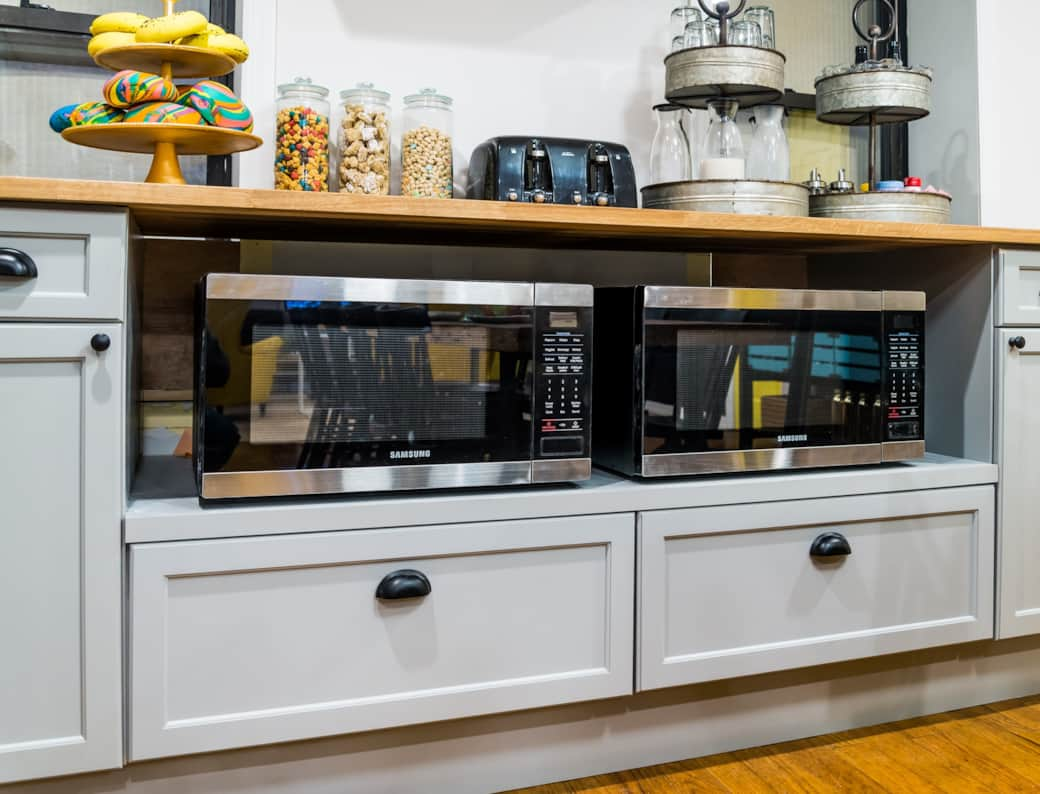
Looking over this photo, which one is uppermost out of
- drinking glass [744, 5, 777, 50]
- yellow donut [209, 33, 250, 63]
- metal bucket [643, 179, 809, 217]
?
drinking glass [744, 5, 777, 50]

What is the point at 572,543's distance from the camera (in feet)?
5.01

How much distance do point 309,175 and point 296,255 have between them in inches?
8.7

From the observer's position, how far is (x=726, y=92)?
6.19 ft

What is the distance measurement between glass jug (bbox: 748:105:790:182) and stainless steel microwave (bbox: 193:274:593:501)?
73cm

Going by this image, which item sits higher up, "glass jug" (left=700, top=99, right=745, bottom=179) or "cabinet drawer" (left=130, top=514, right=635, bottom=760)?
"glass jug" (left=700, top=99, right=745, bottom=179)

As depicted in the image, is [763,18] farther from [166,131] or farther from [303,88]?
[166,131]

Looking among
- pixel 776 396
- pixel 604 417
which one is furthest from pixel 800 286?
pixel 604 417

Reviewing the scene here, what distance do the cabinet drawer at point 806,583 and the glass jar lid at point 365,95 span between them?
95 cm

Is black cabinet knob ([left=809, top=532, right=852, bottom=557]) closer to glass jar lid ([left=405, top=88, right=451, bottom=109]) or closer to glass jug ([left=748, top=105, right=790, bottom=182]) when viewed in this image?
glass jug ([left=748, top=105, right=790, bottom=182])

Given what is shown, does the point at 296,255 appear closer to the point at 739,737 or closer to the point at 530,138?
the point at 530,138

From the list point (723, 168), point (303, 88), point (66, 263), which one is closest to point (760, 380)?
point (723, 168)

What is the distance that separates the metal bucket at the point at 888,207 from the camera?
74.9 inches

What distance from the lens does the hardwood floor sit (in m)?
1.58

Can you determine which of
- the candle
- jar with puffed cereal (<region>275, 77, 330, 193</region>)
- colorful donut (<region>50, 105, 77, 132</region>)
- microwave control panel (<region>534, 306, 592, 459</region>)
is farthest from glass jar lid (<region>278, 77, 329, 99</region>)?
the candle
